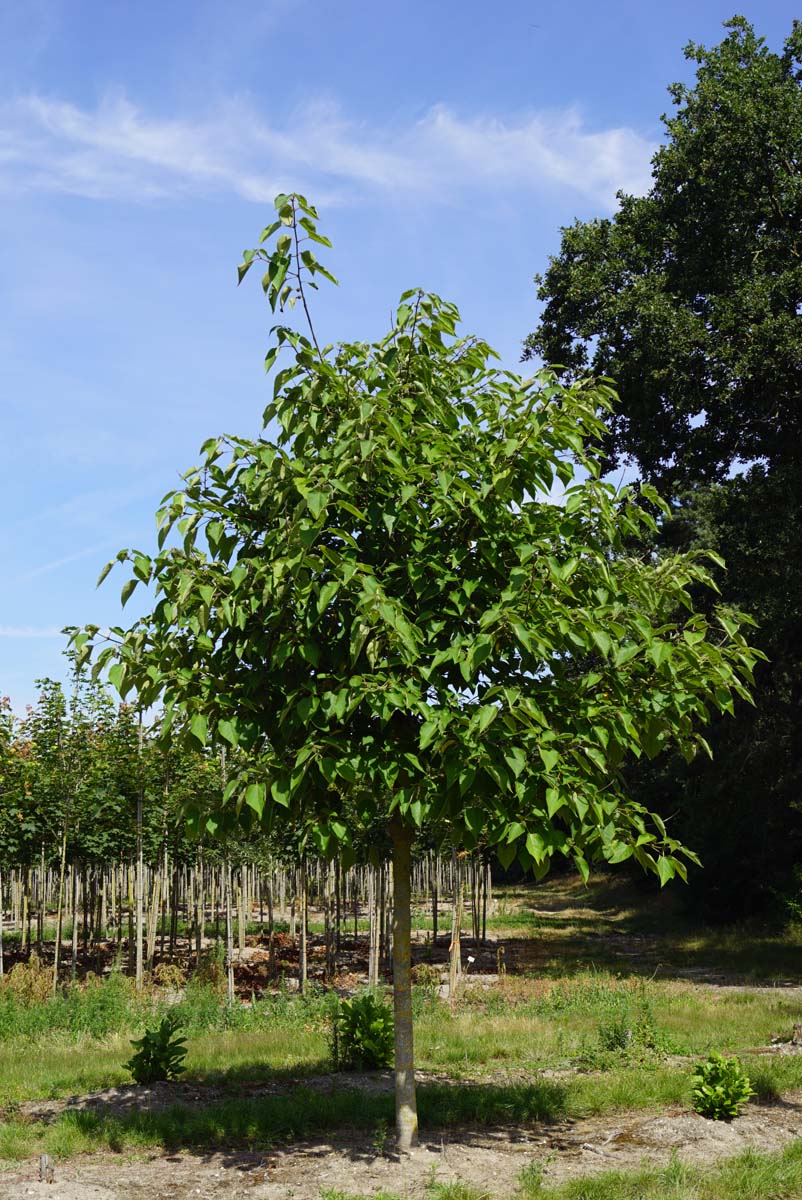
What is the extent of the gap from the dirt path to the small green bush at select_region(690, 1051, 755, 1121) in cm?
12

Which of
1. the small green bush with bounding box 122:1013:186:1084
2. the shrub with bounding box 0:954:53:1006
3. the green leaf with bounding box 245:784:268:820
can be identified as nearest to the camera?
the green leaf with bounding box 245:784:268:820

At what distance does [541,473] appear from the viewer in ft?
25.3

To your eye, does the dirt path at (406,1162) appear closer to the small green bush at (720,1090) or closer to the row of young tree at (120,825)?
the small green bush at (720,1090)

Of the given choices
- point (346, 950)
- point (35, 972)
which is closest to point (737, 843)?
point (346, 950)

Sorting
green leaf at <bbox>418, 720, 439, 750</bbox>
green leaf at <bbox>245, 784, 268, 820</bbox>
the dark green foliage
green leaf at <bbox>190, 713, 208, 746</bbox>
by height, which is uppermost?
the dark green foliage

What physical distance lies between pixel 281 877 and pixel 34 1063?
3601 cm

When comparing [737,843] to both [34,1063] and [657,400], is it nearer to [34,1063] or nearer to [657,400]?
[657,400]

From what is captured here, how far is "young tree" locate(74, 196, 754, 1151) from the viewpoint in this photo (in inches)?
262

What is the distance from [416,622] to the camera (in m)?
7.10

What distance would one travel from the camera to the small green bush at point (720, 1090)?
9203 mm

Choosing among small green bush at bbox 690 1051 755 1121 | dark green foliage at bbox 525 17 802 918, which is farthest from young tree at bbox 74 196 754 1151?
dark green foliage at bbox 525 17 802 918

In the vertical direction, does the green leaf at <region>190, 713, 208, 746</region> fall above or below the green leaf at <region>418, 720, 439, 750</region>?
above

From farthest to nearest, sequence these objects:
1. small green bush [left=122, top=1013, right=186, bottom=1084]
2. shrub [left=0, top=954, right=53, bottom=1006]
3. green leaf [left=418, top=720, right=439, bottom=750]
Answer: shrub [left=0, top=954, right=53, bottom=1006]
small green bush [left=122, top=1013, right=186, bottom=1084]
green leaf [left=418, top=720, right=439, bottom=750]

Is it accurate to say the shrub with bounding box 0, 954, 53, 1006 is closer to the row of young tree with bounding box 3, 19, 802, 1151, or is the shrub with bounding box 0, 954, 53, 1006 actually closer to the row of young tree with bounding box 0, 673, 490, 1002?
the row of young tree with bounding box 0, 673, 490, 1002
